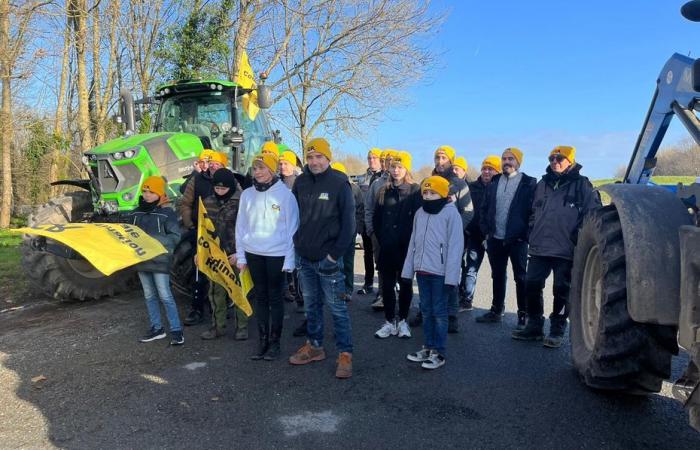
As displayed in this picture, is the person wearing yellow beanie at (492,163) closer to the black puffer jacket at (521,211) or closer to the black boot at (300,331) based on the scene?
the black puffer jacket at (521,211)

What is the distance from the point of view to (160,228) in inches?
205

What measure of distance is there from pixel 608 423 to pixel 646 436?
23cm

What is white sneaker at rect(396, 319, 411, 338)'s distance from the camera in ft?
17.4

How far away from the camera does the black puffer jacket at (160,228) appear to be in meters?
5.00

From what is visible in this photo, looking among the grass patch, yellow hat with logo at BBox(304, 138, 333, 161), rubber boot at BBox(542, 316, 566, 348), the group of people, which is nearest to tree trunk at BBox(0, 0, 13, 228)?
the grass patch

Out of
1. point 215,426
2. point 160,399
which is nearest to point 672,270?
point 215,426

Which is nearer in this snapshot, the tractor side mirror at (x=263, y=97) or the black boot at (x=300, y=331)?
the black boot at (x=300, y=331)

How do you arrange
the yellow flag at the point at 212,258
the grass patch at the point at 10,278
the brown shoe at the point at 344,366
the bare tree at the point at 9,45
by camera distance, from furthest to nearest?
the bare tree at the point at 9,45, the grass patch at the point at 10,278, the yellow flag at the point at 212,258, the brown shoe at the point at 344,366

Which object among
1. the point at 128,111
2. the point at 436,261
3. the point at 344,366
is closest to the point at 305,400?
the point at 344,366

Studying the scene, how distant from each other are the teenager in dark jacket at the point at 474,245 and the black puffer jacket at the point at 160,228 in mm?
3428

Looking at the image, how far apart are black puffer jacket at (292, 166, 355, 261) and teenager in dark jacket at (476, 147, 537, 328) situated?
2019 mm

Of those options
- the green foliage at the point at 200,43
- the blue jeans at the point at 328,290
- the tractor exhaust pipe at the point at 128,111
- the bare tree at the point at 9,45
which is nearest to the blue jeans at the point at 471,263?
the blue jeans at the point at 328,290

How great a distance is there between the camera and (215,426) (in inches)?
133

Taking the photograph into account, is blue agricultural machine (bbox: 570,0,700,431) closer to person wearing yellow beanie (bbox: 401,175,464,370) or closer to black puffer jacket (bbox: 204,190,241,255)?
person wearing yellow beanie (bbox: 401,175,464,370)
